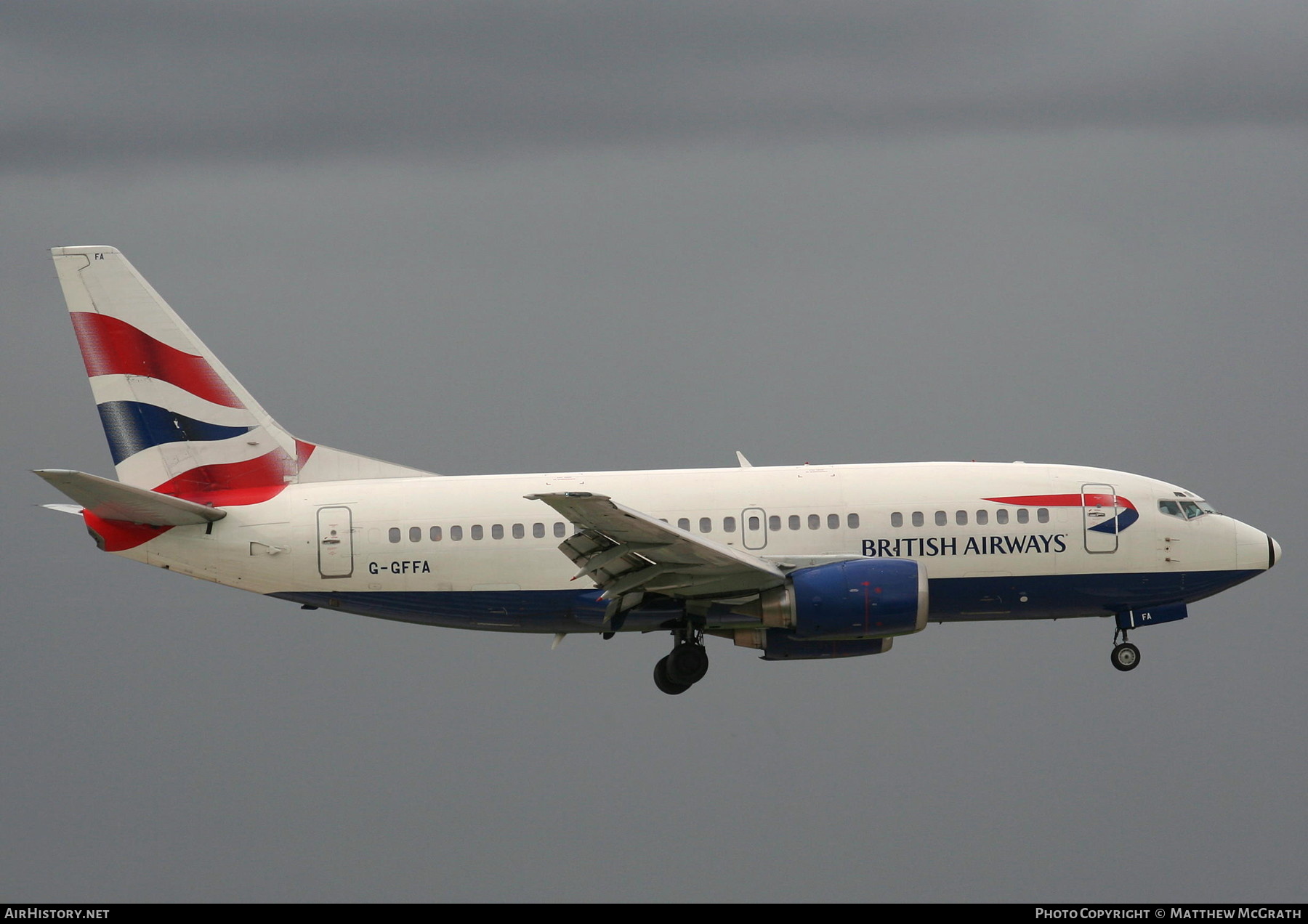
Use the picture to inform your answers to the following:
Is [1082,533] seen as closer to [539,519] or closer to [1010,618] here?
[1010,618]

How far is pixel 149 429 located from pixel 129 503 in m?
3.13

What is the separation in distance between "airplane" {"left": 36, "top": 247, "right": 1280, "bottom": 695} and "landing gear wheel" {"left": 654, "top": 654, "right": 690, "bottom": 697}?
0.08 m

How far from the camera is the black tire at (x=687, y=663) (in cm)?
3209

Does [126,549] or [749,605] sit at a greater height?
[126,549]

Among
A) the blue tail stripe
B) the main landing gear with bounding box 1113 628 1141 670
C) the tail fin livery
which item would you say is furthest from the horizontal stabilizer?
the main landing gear with bounding box 1113 628 1141 670

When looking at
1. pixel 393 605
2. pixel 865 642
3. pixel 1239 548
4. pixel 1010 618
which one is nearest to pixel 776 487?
pixel 865 642

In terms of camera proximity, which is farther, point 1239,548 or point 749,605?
point 1239,548

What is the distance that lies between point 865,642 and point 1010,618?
3419mm

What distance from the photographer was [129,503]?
30.9 m

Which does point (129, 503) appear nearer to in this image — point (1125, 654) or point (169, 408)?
point (169, 408)

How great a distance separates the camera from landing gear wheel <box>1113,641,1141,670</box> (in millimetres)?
33219

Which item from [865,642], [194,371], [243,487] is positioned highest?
[194,371]

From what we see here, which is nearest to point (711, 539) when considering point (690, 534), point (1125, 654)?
point (690, 534)

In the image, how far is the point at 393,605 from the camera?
32094 millimetres
